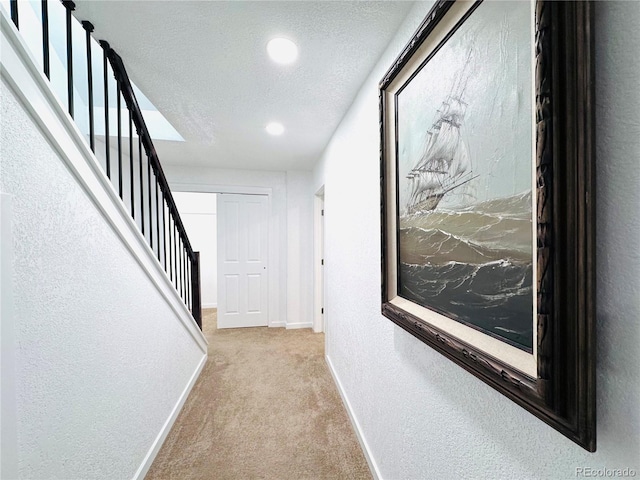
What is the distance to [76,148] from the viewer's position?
1.06 m

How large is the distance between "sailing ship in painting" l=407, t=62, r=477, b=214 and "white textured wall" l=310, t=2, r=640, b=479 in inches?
11.4

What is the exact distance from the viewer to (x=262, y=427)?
1780mm

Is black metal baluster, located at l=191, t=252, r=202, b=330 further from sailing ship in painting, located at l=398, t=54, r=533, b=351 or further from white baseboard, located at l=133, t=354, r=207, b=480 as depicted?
sailing ship in painting, located at l=398, t=54, r=533, b=351

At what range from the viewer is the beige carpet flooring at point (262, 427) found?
1.48m

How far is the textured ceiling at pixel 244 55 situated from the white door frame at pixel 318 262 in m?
1.30

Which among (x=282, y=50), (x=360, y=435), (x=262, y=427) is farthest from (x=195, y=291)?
(x=282, y=50)

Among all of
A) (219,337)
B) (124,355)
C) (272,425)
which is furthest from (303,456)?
(219,337)

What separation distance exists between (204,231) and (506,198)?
518 centimetres

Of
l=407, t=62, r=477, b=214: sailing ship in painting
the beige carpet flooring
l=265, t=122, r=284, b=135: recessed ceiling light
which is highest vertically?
l=265, t=122, r=284, b=135: recessed ceiling light

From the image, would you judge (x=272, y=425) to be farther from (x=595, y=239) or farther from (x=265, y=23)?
(x=265, y=23)

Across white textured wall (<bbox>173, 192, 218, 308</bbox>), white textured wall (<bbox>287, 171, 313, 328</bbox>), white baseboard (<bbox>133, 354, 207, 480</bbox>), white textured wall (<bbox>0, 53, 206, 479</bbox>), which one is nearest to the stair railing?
white textured wall (<bbox>0, 53, 206, 479</bbox>)

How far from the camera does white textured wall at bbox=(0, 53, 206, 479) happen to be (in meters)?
0.80

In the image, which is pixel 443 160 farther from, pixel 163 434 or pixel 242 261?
pixel 242 261

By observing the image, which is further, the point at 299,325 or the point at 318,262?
the point at 299,325
